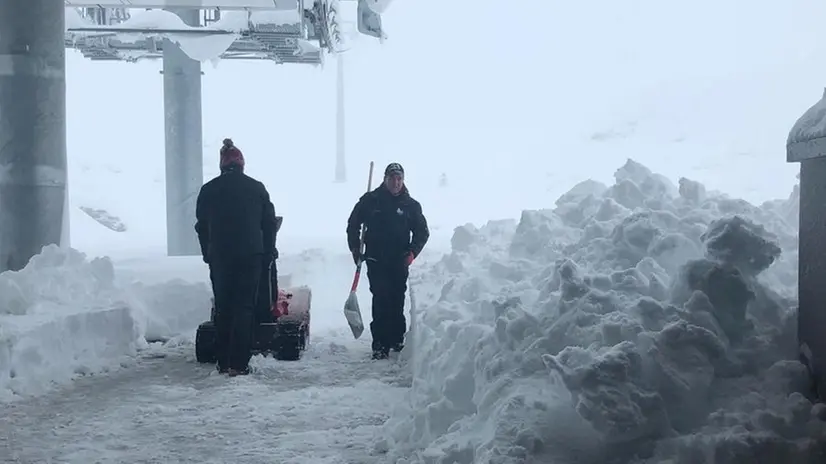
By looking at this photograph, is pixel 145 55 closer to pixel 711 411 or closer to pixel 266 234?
pixel 266 234

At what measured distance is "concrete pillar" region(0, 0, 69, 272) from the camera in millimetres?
7980

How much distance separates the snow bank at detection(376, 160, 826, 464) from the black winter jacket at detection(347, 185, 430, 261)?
2.25 metres

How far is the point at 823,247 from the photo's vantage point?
2.88 meters

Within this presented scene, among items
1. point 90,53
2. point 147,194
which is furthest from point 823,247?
point 147,194

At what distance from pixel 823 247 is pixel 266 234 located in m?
4.24

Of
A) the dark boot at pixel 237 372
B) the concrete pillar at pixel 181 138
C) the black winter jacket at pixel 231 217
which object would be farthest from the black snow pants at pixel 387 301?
the concrete pillar at pixel 181 138

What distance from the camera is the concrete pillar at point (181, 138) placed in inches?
592

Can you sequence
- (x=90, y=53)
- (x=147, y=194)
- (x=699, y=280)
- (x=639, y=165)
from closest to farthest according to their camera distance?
(x=699, y=280), (x=639, y=165), (x=90, y=53), (x=147, y=194)

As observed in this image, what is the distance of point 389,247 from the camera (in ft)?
22.5

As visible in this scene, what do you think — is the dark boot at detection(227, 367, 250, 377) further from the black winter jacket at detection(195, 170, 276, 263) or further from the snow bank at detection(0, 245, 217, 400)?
the snow bank at detection(0, 245, 217, 400)

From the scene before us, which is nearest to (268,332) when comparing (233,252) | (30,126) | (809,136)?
(233,252)

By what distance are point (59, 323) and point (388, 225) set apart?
2756 mm

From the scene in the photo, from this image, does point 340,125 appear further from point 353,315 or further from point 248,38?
point 353,315

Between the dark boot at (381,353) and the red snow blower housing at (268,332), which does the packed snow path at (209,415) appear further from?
the dark boot at (381,353)
